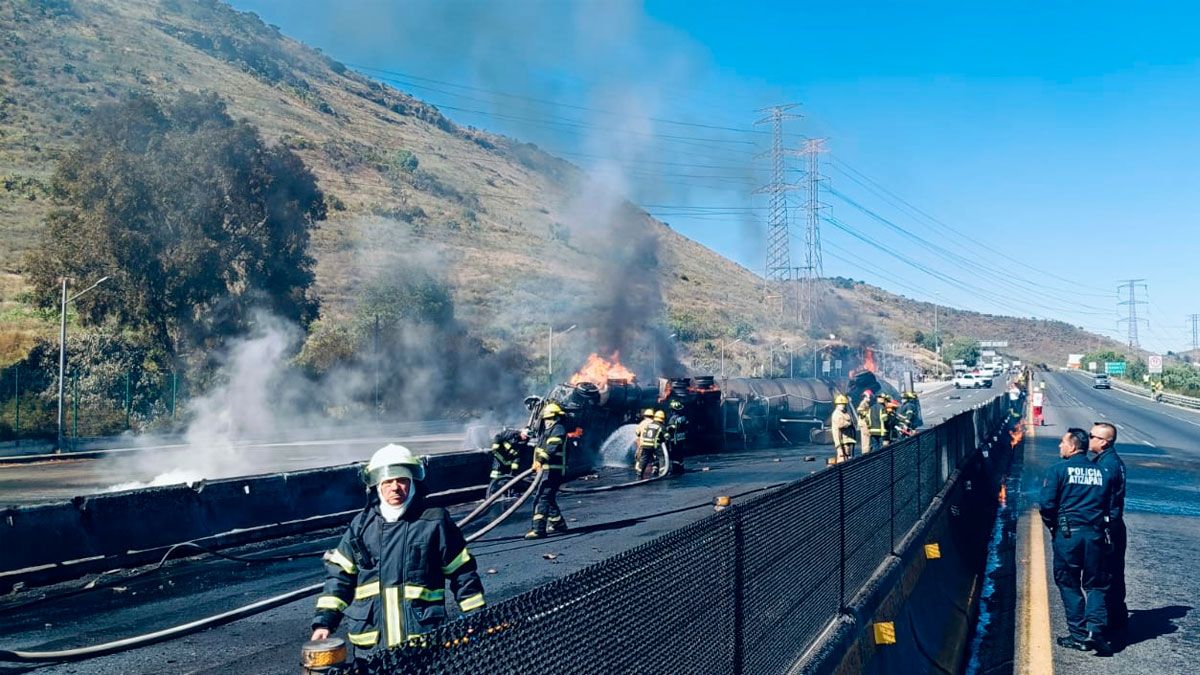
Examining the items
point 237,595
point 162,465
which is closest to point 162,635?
point 237,595

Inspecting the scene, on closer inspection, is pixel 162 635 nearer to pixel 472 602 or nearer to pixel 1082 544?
pixel 472 602

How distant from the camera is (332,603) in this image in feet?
12.7

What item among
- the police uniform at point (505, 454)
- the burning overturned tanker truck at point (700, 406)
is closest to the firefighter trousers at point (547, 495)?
the police uniform at point (505, 454)

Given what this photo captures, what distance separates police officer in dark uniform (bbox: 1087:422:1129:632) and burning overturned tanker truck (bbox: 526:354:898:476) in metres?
10.1

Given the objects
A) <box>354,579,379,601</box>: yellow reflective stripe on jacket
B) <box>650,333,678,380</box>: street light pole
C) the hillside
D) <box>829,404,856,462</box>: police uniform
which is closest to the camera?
<box>354,579,379,601</box>: yellow reflective stripe on jacket

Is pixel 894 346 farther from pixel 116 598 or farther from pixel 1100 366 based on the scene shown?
pixel 116 598

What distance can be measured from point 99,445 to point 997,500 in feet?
83.9

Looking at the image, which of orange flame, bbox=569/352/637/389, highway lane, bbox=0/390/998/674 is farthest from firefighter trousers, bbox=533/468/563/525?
orange flame, bbox=569/352/637/389

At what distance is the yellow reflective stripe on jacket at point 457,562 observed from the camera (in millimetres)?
3951

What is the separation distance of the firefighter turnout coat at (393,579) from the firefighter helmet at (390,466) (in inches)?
6.2

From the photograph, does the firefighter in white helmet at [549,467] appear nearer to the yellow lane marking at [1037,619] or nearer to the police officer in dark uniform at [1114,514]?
the yellow lane marking at [1037,619]

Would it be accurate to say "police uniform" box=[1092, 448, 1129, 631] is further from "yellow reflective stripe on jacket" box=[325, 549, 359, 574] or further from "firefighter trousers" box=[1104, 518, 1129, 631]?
"yellow reflective stripe on jacket" box=[325, 549, 359, 574]

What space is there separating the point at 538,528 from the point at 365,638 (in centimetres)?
798

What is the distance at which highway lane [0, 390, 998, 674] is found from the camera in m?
6.89
